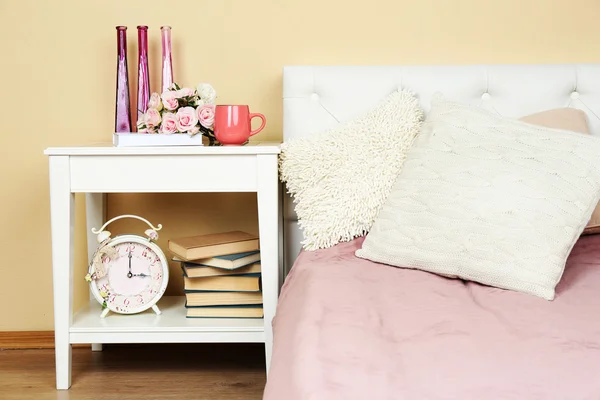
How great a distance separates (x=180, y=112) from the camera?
1.89m

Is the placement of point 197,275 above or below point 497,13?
below

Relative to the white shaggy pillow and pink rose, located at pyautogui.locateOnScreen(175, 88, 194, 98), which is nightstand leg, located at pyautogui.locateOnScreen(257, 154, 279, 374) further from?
pink rose, located at pyautogui.locateOnScreen(175, 88, 194, 98)

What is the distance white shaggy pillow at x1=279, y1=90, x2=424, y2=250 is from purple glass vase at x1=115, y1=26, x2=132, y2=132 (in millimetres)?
497

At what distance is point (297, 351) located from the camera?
3.61 ft

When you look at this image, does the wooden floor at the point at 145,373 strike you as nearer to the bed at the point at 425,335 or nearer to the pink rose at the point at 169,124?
the bed at the point at 425,335

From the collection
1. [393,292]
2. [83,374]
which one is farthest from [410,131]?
[83,374]

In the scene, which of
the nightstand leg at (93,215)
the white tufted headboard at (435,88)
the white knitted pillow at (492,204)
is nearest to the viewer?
the white knitted pillow at (492,204)

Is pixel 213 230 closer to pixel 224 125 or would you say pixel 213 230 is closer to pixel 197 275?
pixel 197 275

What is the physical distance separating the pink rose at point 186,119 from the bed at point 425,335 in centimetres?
48

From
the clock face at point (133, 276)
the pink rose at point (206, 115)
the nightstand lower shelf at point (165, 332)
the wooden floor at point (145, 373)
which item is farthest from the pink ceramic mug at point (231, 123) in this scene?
the wooden floor at point (145, 373)

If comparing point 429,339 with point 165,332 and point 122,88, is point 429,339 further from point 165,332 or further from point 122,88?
point 122,88

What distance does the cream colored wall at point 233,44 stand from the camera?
2170mm

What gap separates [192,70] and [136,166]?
19.8 inches

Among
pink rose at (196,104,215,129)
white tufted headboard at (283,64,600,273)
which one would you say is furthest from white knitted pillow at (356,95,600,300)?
pink rose at (196,104,215,129)
